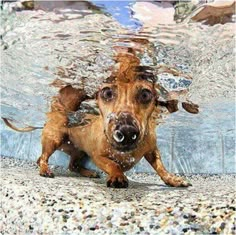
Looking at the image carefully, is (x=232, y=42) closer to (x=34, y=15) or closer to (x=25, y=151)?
(x=34, y=15)

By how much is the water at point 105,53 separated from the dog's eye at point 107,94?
23 cm

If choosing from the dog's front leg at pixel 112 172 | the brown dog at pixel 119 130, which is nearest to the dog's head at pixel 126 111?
the brown dog at pixel 119 130

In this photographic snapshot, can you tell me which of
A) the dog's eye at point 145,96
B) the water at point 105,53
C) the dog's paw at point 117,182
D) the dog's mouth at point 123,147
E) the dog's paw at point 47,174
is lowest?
the dog's paw at point 47,174

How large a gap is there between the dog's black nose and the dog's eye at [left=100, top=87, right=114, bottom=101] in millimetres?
300

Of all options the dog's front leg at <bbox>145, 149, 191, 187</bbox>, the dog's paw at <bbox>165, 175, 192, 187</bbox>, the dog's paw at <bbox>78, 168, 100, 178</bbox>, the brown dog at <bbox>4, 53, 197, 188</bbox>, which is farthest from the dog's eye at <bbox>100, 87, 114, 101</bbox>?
the dog's paw at <bbox>78, 168, 100, 178</bbox>

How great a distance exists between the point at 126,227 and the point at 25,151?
12.2ft

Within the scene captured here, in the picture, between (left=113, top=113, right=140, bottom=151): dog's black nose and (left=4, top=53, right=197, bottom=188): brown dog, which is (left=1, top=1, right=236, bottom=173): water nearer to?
(left=4, top=53, right=197, bottom=188): brown dog

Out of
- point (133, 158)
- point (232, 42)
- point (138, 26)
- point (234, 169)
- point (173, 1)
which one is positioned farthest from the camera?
point (234, 169)

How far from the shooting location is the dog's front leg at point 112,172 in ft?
8.30

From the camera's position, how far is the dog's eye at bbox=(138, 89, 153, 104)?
263 cm

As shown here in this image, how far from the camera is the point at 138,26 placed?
2.43 metres

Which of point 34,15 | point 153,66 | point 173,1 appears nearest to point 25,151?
point 153,66

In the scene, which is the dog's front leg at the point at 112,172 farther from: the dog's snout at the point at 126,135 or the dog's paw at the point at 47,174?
the dog's paw at the point at 47,174

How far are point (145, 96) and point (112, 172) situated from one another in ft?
1.49
